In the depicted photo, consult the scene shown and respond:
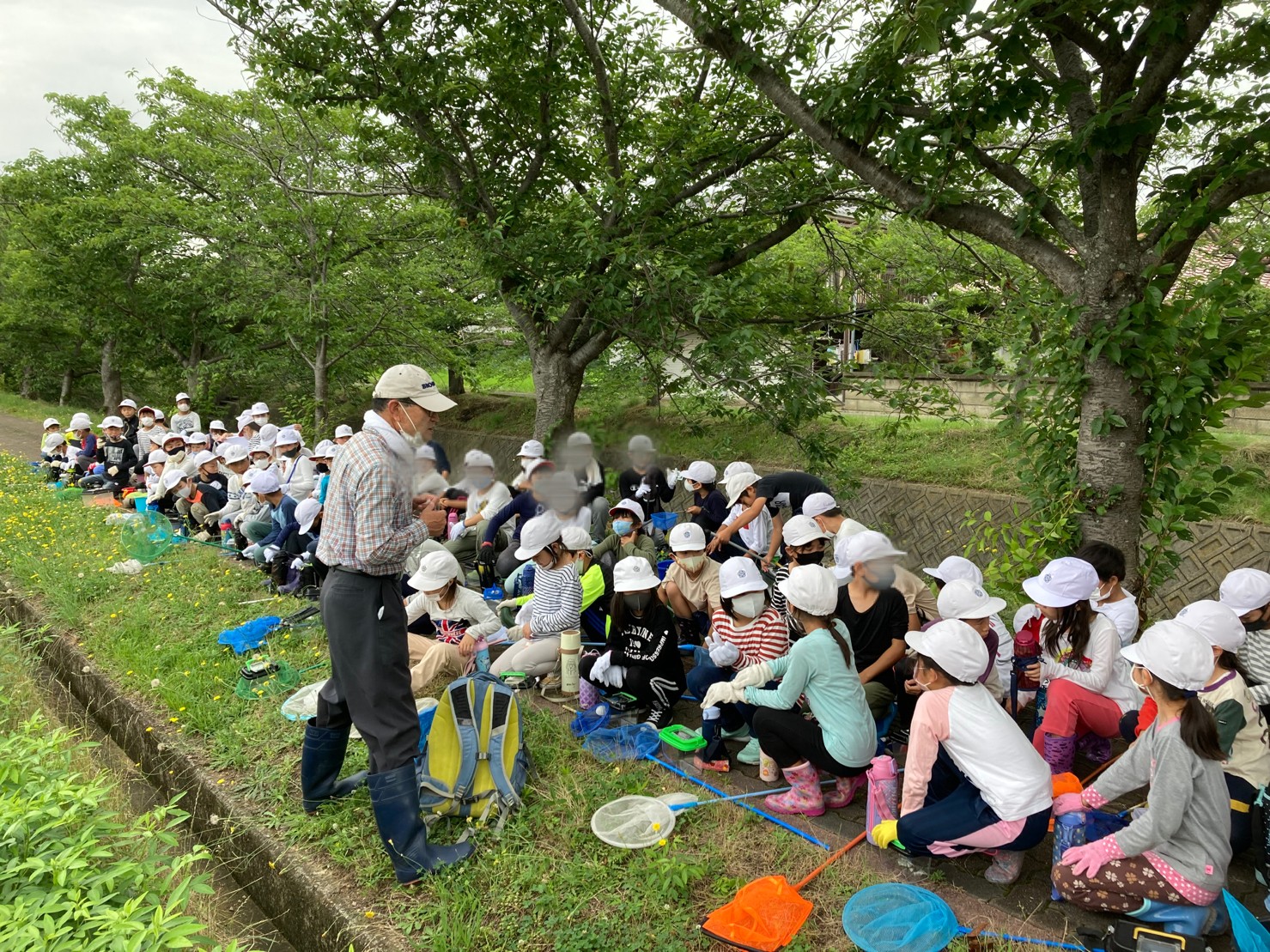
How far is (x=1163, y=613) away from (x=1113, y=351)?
4375 millimetres

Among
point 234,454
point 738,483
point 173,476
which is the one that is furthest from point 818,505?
point 173,476

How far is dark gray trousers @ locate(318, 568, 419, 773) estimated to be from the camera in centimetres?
339

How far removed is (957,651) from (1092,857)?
2.98 ft

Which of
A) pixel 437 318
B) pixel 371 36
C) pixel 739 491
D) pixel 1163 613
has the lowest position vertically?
pixel 1163 613

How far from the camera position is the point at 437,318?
15281 millimetres

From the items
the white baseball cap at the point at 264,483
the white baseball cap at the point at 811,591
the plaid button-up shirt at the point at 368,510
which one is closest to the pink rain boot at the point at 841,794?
the white baseball cap at the point at 811,591

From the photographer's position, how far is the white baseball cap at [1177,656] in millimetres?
2848

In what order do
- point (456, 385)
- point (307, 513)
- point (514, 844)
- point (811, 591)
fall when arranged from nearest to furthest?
1. point (514, 844)
2. point (811, 591)
3. point (307, 513)
4. point (456, 385)

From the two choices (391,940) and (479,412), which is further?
(479,412)

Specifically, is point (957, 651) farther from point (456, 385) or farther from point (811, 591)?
point (456, 385)

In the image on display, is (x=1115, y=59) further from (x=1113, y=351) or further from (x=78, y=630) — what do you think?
(x=78, y=630)

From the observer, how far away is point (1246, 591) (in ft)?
12.6

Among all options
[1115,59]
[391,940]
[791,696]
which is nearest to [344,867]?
[391,940]

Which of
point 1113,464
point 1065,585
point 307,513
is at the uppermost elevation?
point 1113,464
